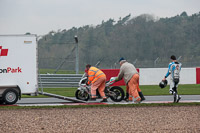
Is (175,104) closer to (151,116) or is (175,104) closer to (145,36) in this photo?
(151,116)

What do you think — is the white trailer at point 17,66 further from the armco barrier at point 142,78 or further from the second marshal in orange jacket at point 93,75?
the armco barrier at point 142,78

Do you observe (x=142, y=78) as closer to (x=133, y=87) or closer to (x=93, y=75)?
(x=93, y=75)

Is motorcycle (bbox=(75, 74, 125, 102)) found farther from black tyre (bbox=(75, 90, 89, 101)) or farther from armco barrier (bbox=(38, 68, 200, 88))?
armco barrier (bbox=(38, 68, 200, 88))

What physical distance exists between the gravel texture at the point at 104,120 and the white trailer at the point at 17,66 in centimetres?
168

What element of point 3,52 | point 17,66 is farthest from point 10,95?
point 3,52

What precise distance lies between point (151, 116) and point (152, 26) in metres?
37.3

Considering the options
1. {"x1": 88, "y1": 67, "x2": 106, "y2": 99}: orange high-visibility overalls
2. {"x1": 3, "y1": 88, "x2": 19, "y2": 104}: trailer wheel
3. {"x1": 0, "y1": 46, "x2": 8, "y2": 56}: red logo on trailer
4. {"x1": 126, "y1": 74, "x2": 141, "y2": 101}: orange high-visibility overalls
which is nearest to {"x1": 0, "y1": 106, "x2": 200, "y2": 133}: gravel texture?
{"x1": 126, "y1": 74, "x2": 141, "y2": 101}: orange high-visibility overalls

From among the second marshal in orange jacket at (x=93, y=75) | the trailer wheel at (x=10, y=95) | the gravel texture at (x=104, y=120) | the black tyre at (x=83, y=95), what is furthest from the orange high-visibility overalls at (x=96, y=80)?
the trailer wheel at (x=10, y=95)

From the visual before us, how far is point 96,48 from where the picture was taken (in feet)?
123

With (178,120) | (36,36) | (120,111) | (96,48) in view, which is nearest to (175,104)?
(120,111)

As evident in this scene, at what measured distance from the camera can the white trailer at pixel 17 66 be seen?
13352mm

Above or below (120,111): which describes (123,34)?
above

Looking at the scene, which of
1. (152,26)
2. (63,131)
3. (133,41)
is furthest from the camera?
(152,26)

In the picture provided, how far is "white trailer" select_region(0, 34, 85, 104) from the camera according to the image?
13352 millimetres
